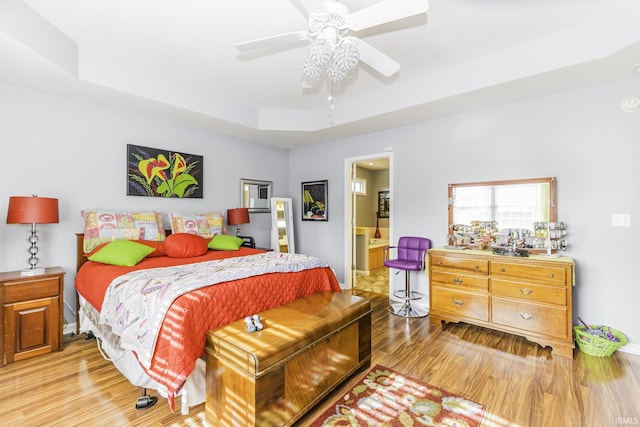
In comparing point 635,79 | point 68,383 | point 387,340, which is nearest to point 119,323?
point 68,383

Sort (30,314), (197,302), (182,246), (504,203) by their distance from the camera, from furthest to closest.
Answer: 1. (504,203)
2. (182,246)
3. (30,314)
4. (197,302)

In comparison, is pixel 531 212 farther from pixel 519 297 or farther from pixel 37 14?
pixel 37 14

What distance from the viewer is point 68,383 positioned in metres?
2.16

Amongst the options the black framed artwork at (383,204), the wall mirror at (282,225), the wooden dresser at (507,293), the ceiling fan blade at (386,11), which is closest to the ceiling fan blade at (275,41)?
the ceiling fan blade at (386,11)

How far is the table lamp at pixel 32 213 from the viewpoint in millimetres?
2531

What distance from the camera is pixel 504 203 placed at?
3.33m

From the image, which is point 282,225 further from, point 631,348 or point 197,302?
point 631,348

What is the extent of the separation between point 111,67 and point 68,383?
8.99ft

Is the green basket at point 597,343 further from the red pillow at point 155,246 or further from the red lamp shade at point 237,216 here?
the red pillow at point 155,246

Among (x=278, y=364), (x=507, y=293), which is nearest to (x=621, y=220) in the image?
(x=507, y=293)

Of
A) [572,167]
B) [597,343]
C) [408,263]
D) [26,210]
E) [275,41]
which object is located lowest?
[597,343]

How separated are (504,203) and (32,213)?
15.1 ft

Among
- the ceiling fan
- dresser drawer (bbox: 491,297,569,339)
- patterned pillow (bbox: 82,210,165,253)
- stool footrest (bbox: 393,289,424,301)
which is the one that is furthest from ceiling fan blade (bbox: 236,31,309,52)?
stool footrest (bbox: 393,289,424,301)

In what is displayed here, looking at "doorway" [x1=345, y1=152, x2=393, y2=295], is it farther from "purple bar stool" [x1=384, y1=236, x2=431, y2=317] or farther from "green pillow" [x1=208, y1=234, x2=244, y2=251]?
"green pillow" [x1=208, y1=234, x2=244, y2=251]
